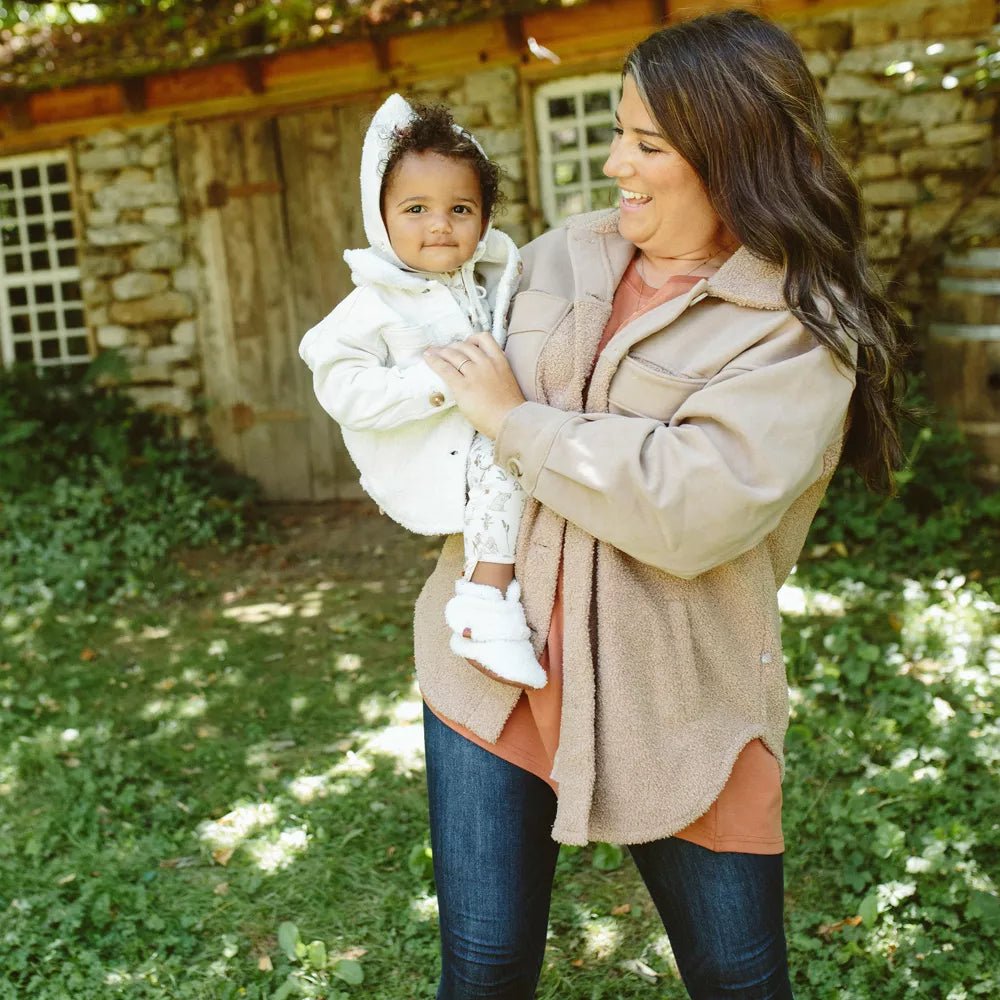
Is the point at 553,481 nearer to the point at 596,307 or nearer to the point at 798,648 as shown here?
the point at 596,307

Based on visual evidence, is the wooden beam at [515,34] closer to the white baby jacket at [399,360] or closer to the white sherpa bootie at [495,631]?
the white baby jacket at [399,360]

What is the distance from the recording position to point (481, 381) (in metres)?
1.79

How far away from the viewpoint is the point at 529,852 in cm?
182

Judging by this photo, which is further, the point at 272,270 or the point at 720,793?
the point at 272,270

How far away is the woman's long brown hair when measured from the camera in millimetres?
1670

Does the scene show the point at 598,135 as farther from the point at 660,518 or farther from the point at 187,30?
the point at 660,518

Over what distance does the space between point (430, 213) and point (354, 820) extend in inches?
94.9

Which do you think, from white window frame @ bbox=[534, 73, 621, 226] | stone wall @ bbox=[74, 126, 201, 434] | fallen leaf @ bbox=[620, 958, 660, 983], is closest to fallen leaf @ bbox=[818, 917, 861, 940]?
fallen leaf @ bbox=[620, 958, 660, 983]

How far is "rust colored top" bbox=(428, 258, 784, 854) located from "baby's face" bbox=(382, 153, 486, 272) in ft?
1.13

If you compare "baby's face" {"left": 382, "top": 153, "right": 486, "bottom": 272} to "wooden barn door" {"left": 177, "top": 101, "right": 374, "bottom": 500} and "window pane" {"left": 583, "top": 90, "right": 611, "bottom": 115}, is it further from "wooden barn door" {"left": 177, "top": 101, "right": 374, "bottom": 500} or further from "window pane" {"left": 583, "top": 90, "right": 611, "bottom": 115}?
"wooden barn door" {"left": 177, "top": 101, "right": 374, "bottom": 500}

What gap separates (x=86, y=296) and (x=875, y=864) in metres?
6.56

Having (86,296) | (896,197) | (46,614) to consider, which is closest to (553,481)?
(46,614)

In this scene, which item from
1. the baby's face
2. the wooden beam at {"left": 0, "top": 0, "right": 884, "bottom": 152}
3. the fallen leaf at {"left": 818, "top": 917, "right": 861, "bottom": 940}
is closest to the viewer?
the baby's face

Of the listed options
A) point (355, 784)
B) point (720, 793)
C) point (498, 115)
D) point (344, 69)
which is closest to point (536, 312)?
point (720, 793)
